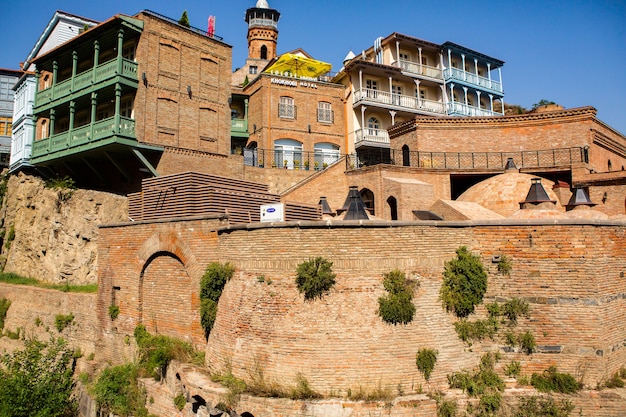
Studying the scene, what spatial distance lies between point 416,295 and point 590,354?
4.46 metres

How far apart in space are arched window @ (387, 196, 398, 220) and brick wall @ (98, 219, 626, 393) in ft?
36.8

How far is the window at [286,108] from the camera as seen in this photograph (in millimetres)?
31734

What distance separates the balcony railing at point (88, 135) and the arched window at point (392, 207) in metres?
13.3

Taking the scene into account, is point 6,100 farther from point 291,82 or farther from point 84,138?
point 291,82

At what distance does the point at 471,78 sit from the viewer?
38250 millimetres

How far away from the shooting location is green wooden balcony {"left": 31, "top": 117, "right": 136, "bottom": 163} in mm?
21703

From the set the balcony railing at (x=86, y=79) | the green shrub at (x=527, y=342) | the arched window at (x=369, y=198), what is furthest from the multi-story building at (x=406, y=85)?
the green shrub at (x=527, y=342)

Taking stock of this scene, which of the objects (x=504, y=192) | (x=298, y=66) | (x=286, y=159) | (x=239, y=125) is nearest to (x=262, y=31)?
(x=298, y=66)

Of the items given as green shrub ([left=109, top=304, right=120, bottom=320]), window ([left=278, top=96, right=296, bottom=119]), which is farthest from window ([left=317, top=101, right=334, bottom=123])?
green shrub ([left=109, top=304, right=120, bottom=320])

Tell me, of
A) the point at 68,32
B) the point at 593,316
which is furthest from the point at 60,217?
the point at 593,316

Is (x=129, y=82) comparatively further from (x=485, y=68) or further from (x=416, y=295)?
(x=485, y=68)

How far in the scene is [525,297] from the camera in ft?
38.3

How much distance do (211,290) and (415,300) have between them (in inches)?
223

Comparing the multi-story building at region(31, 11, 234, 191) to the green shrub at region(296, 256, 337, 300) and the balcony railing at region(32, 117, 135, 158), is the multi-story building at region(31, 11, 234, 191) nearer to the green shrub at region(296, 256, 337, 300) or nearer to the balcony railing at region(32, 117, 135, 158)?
the balcony railing at region(32, 117, 135, 158)
